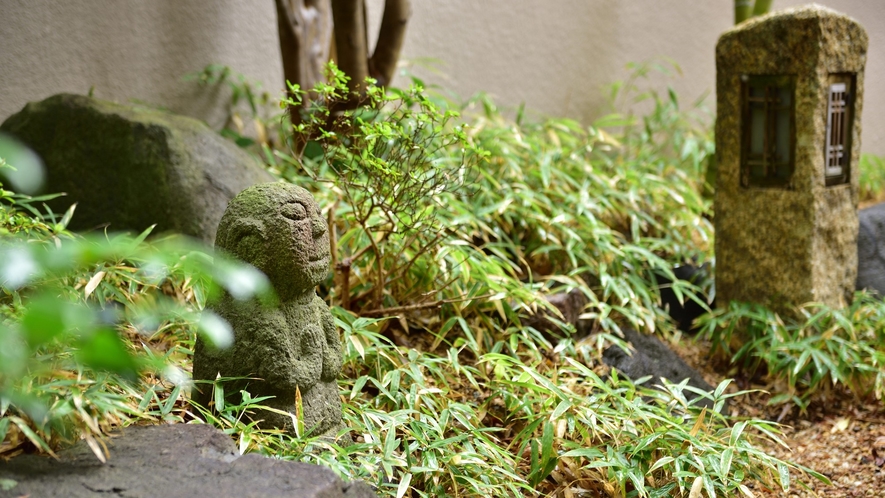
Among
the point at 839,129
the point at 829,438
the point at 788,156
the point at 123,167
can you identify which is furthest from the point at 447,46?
the point at 829,438

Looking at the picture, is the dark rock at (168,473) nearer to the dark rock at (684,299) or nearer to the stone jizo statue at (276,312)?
the stone jizo statue at (276,312)

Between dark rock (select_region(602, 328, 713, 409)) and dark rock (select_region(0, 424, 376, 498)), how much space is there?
2.00 meters

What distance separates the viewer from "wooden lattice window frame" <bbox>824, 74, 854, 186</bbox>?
4.16 m

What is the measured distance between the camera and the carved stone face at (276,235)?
2.13 m

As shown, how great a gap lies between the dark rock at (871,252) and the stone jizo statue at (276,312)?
390 cm

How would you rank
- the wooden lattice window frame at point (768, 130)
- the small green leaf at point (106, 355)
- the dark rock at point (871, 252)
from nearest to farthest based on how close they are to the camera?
the small green leaf at point (106, 355) < the wooden lattice window frame at point (768, 130) < the dark rock at point (871, 252)

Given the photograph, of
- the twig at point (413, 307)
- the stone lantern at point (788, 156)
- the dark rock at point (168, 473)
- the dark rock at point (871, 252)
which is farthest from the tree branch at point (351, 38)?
the dark rock at point (871, 252)

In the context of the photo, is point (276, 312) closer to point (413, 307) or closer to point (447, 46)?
point (413, 307)

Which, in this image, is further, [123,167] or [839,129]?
[839,129]

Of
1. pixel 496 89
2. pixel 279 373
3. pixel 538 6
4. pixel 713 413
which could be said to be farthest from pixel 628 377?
pixel 538 6

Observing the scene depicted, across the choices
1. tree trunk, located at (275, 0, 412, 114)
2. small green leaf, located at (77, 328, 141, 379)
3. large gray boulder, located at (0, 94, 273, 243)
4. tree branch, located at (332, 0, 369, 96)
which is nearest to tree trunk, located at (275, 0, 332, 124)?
tree trunk, located at (275, 0, 412, 114)

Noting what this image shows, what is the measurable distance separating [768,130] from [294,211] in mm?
3061

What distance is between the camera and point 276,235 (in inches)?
83.7

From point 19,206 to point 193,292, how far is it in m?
1.08
